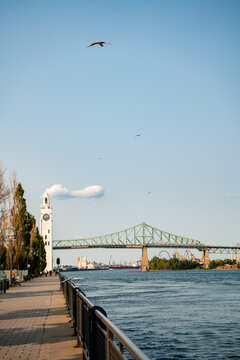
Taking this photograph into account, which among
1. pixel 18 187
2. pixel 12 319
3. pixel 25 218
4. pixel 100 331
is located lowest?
pixel 12 319

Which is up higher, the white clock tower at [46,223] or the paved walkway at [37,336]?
the white clock tower at [46,223]

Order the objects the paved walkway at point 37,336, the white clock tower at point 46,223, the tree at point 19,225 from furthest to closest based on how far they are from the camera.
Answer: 1. the white clock tower at point 46,223
2. the tree at point 19,225
3. the paved walkway at point 37,336

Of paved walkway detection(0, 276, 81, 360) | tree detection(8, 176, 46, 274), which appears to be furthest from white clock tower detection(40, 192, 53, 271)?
paved walkway detection(0, 276, 81, 360)

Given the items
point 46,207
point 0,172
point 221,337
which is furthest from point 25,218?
point 46,207

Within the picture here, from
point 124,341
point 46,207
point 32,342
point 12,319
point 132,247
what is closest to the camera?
point 124,341

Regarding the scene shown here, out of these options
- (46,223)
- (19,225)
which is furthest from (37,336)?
(46,223)

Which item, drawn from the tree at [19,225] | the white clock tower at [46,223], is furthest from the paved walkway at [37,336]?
the white clock tower at [46,223]

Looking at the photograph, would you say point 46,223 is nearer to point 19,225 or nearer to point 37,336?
point 19,225

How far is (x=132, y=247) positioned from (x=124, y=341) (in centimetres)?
16875

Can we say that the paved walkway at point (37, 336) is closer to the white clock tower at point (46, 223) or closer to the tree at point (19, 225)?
the tree at point (19, 225)

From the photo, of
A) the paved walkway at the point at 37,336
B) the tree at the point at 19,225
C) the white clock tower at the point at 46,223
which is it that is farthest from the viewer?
the white clock tower at the point at 46,223

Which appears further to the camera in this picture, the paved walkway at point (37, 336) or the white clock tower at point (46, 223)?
the white clock tower at point (46, 223)

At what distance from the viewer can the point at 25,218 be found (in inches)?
2454

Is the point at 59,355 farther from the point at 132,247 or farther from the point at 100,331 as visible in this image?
the point at 132,247
